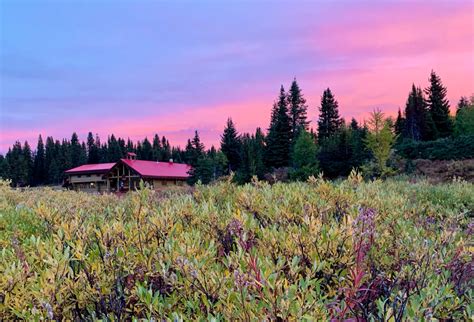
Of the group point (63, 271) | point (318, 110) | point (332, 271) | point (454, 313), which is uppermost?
point (318, 110)

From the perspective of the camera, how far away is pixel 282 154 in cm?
5012

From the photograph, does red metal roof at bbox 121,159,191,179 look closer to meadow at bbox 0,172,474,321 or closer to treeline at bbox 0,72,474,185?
treeline at bbox 0,72,474,185

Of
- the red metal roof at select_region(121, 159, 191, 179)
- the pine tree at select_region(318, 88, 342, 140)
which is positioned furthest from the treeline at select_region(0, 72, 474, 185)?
the red metal roof at select_region(121, 159, 191, 179)

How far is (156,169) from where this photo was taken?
55500 millimetres

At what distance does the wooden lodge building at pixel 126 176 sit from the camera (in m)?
52.6

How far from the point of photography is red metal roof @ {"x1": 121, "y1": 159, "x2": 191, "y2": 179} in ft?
Answer: 171

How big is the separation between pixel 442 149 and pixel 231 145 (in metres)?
32.5

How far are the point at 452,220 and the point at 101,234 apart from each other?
3339 mm

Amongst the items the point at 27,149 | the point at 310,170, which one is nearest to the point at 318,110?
the point at 310,170

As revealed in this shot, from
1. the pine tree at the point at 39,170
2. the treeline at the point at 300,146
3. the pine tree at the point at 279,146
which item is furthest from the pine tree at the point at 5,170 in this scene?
the pine tree at the point at 279,146

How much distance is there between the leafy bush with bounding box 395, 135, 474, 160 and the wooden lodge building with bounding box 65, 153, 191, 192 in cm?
3111

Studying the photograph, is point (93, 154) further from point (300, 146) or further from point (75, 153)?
point (300, 146)

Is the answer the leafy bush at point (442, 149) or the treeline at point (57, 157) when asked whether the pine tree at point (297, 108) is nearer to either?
the leafy bush at point (442, 149)

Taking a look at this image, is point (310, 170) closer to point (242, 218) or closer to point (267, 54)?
point (267, 54)
